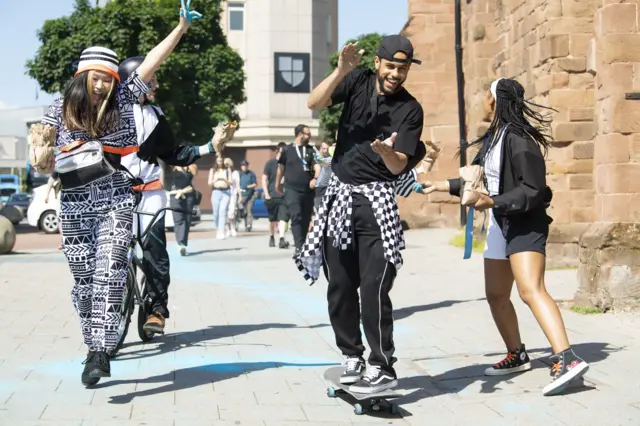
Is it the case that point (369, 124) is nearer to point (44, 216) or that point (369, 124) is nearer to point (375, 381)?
point (375, 381)

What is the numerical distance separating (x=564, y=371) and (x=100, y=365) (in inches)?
102

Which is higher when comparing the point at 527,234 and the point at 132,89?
the point at 132,89

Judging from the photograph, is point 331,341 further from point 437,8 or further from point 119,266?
point 437,8

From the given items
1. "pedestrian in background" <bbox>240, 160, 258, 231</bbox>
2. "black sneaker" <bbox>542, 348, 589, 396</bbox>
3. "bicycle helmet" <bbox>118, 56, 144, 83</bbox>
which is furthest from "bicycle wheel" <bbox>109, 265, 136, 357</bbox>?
"pedestrian in background" <bbox>240, 160, 258, 231</bbox>

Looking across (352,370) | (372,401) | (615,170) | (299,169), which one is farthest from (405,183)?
(299,169)

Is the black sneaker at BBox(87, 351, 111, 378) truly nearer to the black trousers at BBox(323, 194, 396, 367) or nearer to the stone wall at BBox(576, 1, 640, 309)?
the black trousers at BBox(323, 194, 396, 367)

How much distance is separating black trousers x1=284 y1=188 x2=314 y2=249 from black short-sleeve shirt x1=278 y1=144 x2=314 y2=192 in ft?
0.31

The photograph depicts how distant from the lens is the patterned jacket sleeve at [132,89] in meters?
6.21

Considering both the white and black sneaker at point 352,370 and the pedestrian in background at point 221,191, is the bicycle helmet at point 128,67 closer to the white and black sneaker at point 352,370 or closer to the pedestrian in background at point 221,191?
the white and black sneaker at point 352,370

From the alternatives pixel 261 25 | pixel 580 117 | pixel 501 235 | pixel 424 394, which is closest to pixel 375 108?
pixel 501 235

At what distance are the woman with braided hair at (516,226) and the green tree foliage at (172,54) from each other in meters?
40.0

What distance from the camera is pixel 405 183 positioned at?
237 inches

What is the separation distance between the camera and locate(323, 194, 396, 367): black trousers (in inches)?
223

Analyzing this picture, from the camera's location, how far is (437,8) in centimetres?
Answer: 2234
